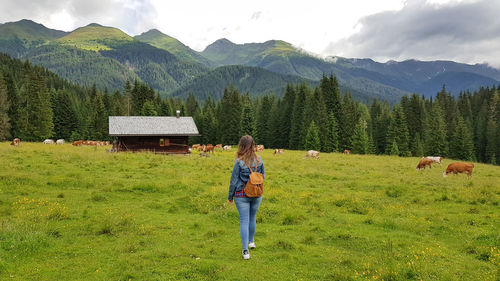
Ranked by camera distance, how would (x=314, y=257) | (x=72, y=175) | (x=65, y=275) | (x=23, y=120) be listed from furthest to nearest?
(x=23, y=120) → (x=72, y=175) → (x=314, y=257) → (x=65, y=275)

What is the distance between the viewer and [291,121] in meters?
73.9

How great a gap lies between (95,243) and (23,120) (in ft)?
213

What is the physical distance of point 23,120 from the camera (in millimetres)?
58500

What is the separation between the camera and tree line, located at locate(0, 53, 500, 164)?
198 feet

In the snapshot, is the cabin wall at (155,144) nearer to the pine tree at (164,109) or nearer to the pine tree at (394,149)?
the pine tree at (394,149)

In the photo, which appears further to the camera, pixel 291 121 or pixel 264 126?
pixel 264 126

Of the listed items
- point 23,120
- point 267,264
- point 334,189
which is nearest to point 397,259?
point 267,264

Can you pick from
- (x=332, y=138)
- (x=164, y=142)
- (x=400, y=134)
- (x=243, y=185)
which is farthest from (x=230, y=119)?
(x=243, y=185)

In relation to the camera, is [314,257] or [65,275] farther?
[314,257]

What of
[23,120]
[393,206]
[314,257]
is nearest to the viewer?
[314,257]

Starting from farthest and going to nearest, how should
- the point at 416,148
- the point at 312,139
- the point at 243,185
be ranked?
the point at 416,148 → the point at 312,139 → the point at 243,185

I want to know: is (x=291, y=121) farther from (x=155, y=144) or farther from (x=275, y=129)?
(x=155, y=144)

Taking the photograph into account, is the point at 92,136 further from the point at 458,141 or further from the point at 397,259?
the point at 458,141

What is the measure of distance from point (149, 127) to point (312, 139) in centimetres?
3486
